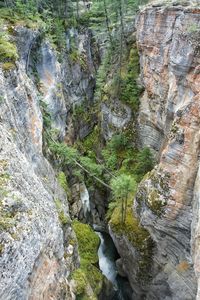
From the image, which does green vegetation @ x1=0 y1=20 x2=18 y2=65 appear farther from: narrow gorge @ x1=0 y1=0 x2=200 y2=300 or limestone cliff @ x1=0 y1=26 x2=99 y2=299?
limestone cliff @ x1=0 y1=26 x2=99 y2=299

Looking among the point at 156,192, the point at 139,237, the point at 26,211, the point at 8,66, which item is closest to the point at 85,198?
the point at 139,237

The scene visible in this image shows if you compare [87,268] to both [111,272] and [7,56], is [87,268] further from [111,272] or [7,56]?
[7,56]

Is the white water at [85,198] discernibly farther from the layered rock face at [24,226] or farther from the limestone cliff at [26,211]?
the layered rock face at [24,226]

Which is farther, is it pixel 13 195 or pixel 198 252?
pixel 198 252

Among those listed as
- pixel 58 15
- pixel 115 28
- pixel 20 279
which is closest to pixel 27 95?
pixel 20 279

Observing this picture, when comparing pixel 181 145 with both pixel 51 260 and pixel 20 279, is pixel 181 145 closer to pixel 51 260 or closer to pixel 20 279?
pixel 51 260

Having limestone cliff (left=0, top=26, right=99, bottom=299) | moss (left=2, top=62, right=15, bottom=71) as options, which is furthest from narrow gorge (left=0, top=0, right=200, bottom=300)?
moss (left=2, top=62, right=15, bottom=71)

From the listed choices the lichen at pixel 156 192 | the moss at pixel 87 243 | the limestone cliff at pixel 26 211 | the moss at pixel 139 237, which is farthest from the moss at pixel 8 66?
the moss at pixel 139 237
